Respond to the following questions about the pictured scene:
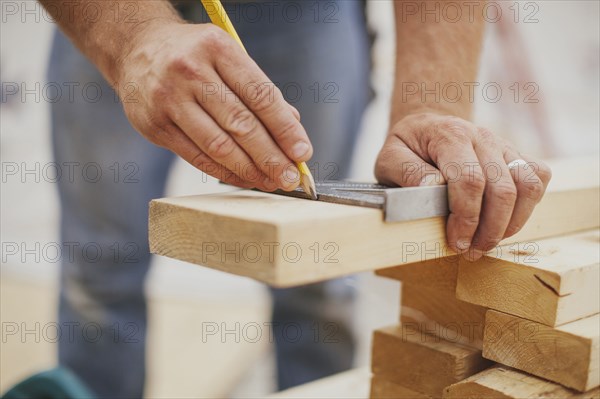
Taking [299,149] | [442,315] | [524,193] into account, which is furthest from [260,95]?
[442,315]

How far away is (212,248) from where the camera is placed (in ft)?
3.00

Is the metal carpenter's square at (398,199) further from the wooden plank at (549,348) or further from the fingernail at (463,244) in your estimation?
the wooden plank at (549,348)

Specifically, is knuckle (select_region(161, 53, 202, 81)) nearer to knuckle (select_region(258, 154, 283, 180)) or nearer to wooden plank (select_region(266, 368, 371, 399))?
knuckle (select_region(258, 154, 283, 180))

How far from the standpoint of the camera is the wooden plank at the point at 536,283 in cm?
102

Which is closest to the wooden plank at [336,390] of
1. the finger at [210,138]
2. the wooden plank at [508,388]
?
the wooden plank at [508,388]

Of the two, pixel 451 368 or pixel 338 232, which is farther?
pixel 451 368

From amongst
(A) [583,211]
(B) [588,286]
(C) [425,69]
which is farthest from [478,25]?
(B) [588,286]

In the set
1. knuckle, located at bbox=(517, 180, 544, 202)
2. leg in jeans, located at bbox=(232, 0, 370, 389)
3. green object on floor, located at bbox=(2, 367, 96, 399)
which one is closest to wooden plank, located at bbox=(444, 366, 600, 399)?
knuckle, located at bbox=(517, 180, 544, 202)

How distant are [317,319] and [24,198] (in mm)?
2551

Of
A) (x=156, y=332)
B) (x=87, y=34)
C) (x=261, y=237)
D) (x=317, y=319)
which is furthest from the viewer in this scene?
(x=156, y=332)

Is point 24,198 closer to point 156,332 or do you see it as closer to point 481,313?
point 156,332

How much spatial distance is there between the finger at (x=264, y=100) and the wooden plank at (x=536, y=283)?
0.39 m

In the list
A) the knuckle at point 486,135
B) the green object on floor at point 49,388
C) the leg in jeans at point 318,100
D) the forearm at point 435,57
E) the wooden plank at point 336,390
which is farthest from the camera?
the leg in jeans at point 318,100

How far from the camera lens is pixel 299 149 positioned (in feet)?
3.36
